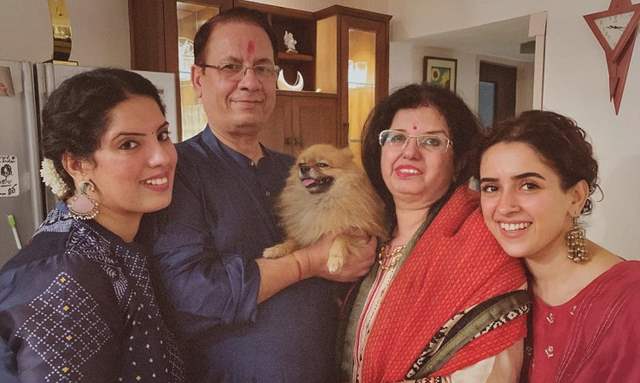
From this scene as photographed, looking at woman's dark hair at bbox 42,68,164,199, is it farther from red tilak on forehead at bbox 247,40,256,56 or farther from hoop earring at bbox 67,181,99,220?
red tilak on forehead at bbox 247,40,256,56

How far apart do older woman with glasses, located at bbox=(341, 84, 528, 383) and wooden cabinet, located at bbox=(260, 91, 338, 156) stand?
8.10 ft

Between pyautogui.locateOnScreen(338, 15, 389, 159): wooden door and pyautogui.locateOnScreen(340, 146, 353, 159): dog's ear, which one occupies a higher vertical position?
pyautogui.locateOnScreen(338, 15, 389, 159): wooden door

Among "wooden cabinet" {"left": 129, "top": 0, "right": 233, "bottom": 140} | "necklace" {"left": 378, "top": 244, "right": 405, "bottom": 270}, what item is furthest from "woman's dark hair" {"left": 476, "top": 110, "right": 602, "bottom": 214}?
"wooden cabinet" {"left": 129, "top": 0, "right": 233, "bottom": 140}

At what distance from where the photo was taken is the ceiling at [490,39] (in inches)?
167

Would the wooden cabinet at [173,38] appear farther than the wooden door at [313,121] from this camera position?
No

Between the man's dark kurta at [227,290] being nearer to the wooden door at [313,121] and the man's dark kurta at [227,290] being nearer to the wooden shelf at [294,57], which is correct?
the wooden door at [313,121]

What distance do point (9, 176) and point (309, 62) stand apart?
274 centimetres

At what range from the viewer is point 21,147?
2572 mm

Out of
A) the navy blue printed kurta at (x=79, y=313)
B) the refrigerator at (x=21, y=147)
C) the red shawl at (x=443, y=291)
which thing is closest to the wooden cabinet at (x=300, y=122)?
the refrigerator at (x=21, y=147)

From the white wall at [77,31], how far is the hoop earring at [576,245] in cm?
340

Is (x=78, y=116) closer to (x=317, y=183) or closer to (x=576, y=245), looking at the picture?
(x=317, y=183)

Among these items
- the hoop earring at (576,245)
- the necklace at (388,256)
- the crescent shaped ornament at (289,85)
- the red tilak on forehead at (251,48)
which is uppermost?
the crescent shaped ornament at (289,85)

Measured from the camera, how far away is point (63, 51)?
8.72 feet

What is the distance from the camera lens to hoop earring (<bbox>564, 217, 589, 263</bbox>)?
51.0 inches
